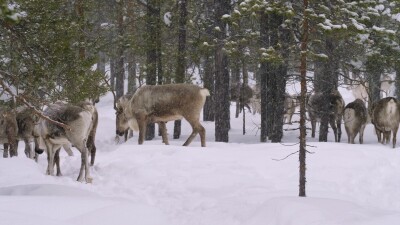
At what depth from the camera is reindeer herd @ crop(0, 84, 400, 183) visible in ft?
30.8

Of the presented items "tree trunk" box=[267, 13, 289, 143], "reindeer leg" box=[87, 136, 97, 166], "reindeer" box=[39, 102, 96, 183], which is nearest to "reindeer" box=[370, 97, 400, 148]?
"tree trunk" box=[267, 13, 289, 143]

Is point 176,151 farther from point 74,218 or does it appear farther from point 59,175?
point 74,218

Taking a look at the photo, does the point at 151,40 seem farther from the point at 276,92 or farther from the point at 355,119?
the point at 355,119

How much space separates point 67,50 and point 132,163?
2693mm

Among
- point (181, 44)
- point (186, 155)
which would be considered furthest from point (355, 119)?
point (186, 155)

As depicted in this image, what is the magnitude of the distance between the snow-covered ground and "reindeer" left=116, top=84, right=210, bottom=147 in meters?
1.70

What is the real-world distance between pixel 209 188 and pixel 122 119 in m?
6.89

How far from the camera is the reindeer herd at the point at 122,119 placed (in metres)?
9.38

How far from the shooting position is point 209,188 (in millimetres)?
8383

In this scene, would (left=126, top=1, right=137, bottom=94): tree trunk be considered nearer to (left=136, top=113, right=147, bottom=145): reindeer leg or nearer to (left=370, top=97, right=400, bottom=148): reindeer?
(left=136, top=113, right=147, bottom=145): reindeer leg

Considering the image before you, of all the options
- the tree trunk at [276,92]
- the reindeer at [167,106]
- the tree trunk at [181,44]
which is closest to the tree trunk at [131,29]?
the tree trunk at [181,44]

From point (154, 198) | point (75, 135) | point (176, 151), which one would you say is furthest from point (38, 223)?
point (176, 151)

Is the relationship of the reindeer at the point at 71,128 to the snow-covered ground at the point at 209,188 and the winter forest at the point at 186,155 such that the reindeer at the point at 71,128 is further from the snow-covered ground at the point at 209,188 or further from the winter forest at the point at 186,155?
the snow-covered ground at the point at 209,188

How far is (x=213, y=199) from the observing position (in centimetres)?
776
